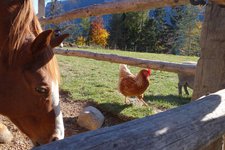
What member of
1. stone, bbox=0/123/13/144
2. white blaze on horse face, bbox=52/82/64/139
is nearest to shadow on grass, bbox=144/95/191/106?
stone, bbox=0/123/13/144

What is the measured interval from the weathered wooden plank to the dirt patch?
81.1 inches

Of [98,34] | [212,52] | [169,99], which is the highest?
[212,52]

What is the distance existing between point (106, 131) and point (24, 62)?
50.7 inches

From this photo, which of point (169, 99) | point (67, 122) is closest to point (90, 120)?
point (67, 122)

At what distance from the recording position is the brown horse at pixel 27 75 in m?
1.95

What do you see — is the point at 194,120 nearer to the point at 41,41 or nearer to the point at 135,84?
the point at 41,41

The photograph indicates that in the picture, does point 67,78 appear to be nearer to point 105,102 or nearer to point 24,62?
point 105,102

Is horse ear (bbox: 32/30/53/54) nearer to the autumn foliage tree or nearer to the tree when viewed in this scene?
the tree

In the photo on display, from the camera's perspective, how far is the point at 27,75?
1.94 meters

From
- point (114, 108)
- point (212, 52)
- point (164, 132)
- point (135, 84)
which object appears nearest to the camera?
point (164, 132)

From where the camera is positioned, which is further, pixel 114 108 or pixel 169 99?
pixel 169 99

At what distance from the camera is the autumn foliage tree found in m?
38.7

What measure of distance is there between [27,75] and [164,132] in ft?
4.09

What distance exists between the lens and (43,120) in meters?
2.02
